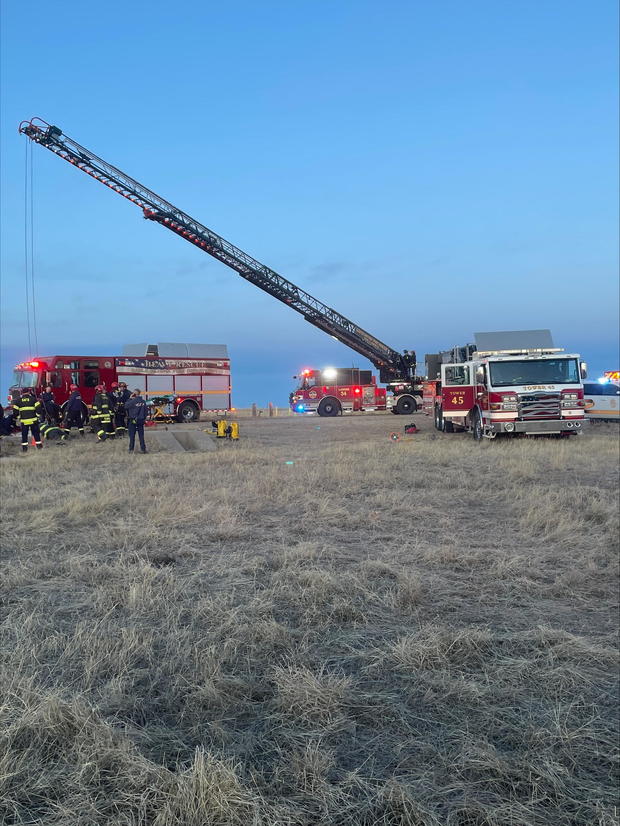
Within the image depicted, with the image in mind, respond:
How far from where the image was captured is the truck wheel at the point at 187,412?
26.8m

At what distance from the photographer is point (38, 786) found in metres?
2.22

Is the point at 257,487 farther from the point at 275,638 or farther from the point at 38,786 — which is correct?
the point at 38,786

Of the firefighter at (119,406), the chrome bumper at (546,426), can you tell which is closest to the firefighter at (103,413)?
the firefighter at (119,406)

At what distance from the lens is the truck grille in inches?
589

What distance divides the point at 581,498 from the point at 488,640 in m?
5.29

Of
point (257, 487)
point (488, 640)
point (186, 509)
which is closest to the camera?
point (488, 640)

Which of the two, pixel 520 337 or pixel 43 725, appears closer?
pixel 43 725

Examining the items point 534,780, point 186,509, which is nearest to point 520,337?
point 186,509

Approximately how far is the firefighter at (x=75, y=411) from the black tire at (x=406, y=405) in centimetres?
1662

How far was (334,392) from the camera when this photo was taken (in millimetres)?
30719

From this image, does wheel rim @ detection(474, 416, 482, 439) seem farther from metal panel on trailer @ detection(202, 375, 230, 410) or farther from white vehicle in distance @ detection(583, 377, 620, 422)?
metal panel on trailer @ detection(202, 375, 230, 410)

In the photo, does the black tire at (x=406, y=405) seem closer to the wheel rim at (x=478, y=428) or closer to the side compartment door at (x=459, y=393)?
the side compartment door at (x=459, y=393)

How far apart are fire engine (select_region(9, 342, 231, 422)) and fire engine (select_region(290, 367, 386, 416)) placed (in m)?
4.36

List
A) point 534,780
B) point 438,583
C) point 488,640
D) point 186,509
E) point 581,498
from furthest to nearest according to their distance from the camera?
point 581,498, point 186,509, point 438,583, point 488,640, point 534,780
